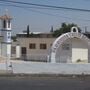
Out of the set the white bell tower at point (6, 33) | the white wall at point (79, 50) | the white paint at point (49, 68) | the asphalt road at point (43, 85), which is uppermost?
the white bell tower at point (6, 33)

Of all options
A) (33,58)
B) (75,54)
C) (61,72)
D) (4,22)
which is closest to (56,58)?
(75,54)

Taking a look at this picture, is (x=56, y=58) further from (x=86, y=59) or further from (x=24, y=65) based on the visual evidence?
(x=24, y=65)

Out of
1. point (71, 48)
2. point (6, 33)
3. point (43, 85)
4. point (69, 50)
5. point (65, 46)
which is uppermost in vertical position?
point (6, 33)

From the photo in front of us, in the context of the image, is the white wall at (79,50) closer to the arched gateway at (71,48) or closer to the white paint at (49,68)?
the arched gateway at (71,48)

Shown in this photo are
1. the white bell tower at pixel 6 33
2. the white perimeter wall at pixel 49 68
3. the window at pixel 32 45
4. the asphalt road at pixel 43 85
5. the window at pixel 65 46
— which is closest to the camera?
the asphalt road at pixel 43 85

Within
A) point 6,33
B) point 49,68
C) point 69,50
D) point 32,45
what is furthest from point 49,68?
point 6,33

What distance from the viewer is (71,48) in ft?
178

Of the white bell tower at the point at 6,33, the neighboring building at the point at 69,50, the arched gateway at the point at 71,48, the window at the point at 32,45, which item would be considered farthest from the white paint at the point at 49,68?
the white bell tower at the point at 6,33

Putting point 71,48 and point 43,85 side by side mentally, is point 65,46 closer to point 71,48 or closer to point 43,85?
point 71,48

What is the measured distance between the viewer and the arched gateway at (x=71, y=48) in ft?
162

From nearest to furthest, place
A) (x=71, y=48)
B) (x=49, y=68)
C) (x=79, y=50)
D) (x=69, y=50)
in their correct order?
→ (x=49, y=68), (x=71, y=48), (x=69, y=50), (x=79, y=50)

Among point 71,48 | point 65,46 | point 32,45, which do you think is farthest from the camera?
point 32,45

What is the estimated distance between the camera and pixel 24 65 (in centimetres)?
3578

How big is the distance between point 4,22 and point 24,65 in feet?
120
